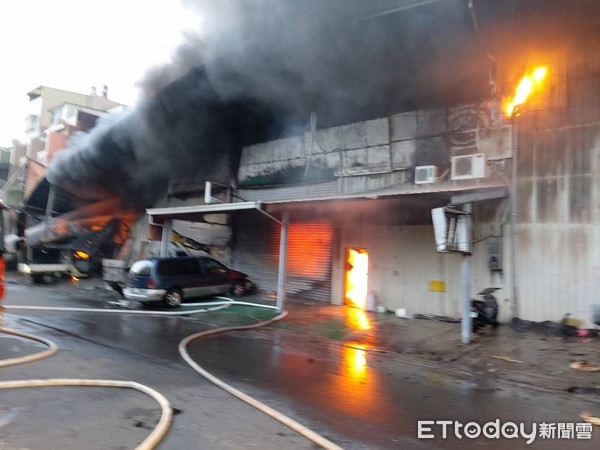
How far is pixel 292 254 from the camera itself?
44.9ft

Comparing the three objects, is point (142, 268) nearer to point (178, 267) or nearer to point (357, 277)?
point (178, 267)

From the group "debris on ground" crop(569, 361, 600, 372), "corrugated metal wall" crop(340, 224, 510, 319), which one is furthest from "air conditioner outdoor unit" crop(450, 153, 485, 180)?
"debris on ground" crop(569, 361, 600, 372)

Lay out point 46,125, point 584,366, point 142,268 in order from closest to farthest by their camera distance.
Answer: point 584,366 < point 142,268 < point 46,125

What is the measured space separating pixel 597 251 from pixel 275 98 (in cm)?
914

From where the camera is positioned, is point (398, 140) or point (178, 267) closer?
point (398, 140)

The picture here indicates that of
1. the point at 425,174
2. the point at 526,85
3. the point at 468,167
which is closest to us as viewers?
the point at 526,85

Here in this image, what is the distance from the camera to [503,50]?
29.5 ft

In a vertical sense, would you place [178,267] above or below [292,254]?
below

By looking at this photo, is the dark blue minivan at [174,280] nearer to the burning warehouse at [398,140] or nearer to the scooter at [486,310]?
the burning warehouse at [398,140]

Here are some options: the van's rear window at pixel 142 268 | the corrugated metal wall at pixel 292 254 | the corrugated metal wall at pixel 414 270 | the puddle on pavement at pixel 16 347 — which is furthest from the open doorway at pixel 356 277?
the puddle on pavement at pixel 16 347

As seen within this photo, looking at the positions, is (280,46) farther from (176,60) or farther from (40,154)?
(40,154)

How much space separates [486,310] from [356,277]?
13.2 ft

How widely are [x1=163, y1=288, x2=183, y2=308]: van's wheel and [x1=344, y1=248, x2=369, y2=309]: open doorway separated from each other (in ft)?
15.3

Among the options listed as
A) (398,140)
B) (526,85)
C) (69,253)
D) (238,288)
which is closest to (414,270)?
(398,140)
